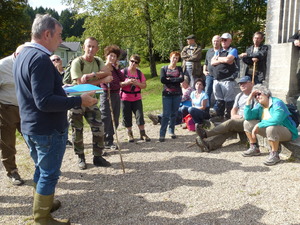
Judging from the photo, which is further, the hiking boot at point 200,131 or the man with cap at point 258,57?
the man with cap at point 258,57

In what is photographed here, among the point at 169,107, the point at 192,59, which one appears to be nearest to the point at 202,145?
the point at 169,107

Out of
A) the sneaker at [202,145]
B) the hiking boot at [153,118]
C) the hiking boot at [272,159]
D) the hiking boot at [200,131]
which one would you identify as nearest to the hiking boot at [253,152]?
the hiking boot at [272,159]

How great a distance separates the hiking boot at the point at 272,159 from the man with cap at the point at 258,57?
9.15 ft

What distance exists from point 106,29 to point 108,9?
139 centimetres

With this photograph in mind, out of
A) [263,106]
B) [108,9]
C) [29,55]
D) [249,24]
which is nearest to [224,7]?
[249,24]

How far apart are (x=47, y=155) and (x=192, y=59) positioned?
22.3ft

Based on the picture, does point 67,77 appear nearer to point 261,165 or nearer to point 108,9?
point 261,165

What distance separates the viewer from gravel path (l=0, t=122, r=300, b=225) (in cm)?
323

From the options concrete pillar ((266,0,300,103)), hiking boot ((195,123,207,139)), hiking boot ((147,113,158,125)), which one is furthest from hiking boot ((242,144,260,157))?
hiking boot ((147,113,158,125))

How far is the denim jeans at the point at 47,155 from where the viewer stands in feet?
9.03

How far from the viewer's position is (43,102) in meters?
2.50

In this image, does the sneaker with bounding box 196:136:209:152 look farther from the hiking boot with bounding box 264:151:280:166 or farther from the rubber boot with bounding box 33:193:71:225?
the rubber boot with bounding box 33:193:71:225

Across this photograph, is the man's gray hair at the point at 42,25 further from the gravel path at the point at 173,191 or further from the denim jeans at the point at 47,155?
the gravel path at the point at 173,191

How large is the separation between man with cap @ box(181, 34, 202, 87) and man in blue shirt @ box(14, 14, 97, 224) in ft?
21.1
